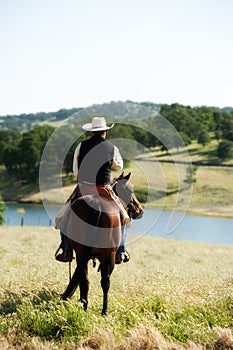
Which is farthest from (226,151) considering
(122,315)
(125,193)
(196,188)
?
(122,315)

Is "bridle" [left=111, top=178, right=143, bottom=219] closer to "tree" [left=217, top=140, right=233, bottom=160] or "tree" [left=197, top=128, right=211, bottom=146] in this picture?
"tree" [left=217, top=140, right=233, bottom=160]

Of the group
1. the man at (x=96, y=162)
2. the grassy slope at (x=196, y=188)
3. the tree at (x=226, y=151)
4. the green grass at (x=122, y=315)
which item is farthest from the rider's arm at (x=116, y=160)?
the tree at (x=226, y=151)

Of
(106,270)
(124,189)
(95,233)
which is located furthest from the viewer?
(124,189)

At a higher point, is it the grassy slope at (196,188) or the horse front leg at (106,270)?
the horse front leg at (106,270)

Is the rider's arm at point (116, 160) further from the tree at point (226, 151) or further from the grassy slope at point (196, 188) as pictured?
the tree at point (226, 151)

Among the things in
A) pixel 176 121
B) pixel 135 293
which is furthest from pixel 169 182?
pixel 135 293

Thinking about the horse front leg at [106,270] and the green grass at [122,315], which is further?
the horse front leg at [106,270]

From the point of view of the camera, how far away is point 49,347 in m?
7.01

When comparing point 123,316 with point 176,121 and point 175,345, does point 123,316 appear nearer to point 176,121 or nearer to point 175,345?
point 175,345

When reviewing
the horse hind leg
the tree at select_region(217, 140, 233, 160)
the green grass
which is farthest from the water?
the horse hind leg

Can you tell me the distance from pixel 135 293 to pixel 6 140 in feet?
349

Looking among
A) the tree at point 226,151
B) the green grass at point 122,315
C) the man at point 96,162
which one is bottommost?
the tree at point 226,151

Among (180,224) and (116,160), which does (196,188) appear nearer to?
(180,224)

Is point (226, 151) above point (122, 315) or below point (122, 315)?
below
